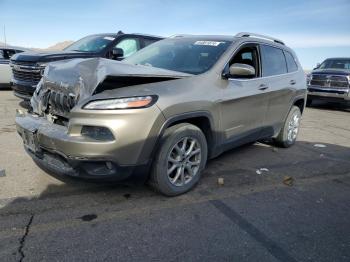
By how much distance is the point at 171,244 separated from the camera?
9.61 feet

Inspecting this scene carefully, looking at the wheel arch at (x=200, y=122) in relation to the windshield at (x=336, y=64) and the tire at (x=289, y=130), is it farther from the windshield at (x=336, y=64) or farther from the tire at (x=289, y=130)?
the windshield at (x=336, y=64)

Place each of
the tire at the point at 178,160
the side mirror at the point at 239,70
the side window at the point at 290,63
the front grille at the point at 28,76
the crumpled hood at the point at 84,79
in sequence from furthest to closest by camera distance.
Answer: the front grille at the point at 28,76 < the side window at the point at 290,63 < the side mirror at the point at 239,70 < the tire at the point at 178,160 < the crumpled hood at the point at 84,79

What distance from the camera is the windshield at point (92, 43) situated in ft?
28.5

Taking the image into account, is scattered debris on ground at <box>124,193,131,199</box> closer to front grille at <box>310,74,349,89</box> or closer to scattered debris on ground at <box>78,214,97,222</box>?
scattered debris on ground at <box>78,214,97,222</box>

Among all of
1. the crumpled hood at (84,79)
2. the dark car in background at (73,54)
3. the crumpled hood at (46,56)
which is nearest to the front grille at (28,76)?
the dark car in background at (73,54)

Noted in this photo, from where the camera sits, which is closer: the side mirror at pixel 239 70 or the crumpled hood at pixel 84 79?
the crumpled hood at pixel 84 79

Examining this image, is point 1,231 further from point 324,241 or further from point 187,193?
Answer: point 324,241

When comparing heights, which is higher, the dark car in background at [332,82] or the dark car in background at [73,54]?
the dark car in background at [73,54]

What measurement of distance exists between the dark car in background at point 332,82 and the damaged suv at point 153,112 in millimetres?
8635

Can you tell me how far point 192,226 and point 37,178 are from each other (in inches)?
77.4

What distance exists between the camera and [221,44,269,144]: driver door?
4.32 metres

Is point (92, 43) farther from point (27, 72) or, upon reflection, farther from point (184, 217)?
point (184, 217)

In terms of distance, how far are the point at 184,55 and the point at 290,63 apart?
2508 mm

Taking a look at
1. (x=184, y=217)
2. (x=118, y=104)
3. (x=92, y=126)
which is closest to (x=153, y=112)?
(x=118, y=104)
